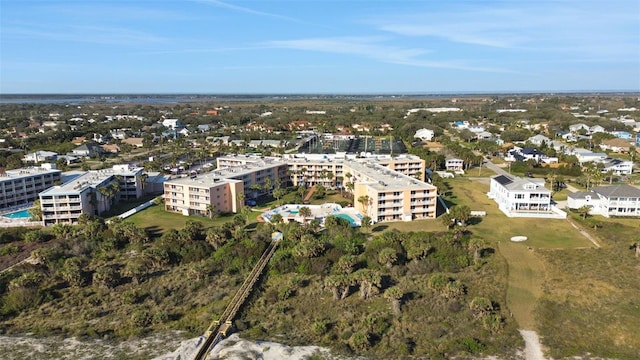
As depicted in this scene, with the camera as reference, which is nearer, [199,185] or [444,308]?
[444,308]

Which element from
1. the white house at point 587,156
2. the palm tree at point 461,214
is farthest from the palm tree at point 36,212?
the white house at point 587,156

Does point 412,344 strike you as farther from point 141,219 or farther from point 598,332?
point 141,219

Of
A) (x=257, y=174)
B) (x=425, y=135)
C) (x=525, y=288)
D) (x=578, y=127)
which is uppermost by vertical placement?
(x=578, y=127)

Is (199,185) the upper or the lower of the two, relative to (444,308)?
upper

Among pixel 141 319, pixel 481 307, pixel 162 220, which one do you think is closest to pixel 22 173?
pixel 162 220

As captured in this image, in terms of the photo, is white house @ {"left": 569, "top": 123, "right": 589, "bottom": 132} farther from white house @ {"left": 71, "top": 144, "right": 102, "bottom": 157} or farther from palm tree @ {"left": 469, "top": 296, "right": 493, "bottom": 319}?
white house @ {"left": 71, "top": 144, "right": 102, "bottom": 157}

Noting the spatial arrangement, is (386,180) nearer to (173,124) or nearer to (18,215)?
(18,215)

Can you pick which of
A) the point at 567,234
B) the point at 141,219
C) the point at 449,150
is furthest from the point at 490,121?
the point at 141,219
